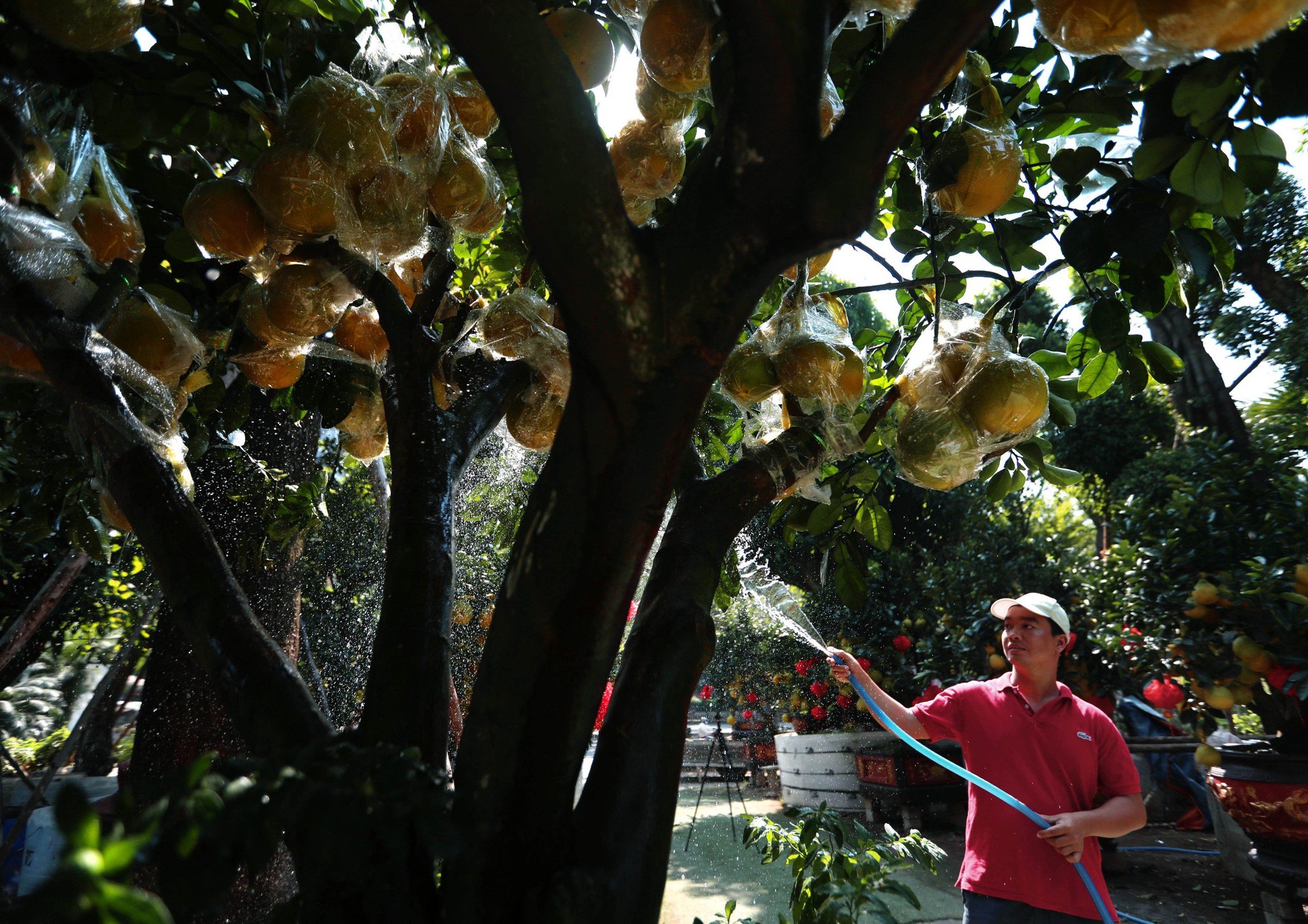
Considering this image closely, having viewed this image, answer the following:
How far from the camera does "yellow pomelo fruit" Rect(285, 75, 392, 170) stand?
3.74ft

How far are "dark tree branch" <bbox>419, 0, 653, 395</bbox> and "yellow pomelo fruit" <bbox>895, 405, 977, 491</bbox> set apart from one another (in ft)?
2.51

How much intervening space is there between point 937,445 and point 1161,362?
717mm

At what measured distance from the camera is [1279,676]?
395cm

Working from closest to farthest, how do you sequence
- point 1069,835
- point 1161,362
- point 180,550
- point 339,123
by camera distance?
point 180,550
point 339,123
point 1161,362
point 1069,835

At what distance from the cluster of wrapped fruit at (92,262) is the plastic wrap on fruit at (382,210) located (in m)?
0.37

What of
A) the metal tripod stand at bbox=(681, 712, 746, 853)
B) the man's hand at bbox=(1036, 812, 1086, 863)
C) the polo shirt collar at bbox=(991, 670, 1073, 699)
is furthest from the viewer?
the metal tripod stand at bbox=(681, 712, 746, 853)

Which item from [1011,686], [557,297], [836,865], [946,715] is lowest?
[836,865]

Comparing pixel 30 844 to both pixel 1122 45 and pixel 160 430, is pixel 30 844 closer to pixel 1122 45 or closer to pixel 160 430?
pixel 160 430

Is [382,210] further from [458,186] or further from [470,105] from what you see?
[470,105]

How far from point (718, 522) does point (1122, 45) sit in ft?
2.55

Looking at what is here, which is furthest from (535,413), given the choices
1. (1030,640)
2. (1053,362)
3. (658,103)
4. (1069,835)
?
(1030,640)

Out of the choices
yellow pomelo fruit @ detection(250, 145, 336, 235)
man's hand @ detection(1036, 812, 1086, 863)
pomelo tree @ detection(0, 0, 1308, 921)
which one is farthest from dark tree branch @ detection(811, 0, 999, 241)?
man's hand @ detection(1036, 812, 1086, 863)

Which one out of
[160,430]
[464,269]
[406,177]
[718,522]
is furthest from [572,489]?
[464,269]

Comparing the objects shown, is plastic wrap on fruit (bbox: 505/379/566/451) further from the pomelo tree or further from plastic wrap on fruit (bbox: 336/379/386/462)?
plastic wrap on fruit (bbox: 336/379/386/462)
